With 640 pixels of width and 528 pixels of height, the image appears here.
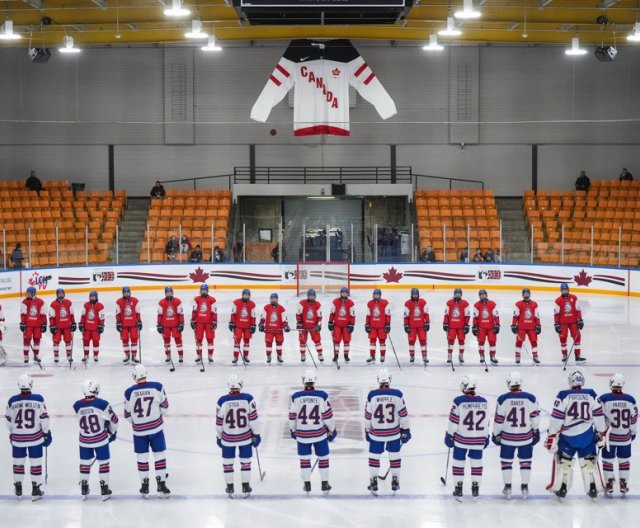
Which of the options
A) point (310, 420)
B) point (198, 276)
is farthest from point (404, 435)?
point (198, 276)

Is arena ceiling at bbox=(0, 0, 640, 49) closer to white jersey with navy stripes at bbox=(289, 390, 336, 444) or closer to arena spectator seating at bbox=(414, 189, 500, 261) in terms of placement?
arena spectator seating at bbox=(414, 189, 500, 261)

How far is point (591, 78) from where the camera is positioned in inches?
1339

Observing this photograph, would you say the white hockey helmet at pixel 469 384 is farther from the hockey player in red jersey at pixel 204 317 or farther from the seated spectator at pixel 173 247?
the seated spectator at pixel 173 247

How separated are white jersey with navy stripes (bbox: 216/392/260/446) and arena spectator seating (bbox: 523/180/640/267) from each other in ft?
67.4

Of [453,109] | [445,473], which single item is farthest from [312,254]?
[445,473]

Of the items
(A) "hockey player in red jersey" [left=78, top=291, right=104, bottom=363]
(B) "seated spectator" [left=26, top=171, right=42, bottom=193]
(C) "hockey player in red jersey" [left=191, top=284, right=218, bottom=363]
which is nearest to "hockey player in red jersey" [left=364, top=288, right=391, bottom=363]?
(C) "hockey player in red jersey" [left=191, top=284, right=218, bottom=363]

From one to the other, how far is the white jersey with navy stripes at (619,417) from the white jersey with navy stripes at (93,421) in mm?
5084

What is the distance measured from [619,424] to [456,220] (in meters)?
22.4

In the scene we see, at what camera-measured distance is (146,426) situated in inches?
376

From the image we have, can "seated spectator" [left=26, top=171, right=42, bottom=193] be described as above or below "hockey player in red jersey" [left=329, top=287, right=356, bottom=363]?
above

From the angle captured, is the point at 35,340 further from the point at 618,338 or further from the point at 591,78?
the point at 591,78

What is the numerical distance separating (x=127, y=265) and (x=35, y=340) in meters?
12.4

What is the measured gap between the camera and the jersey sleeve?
30828 mm

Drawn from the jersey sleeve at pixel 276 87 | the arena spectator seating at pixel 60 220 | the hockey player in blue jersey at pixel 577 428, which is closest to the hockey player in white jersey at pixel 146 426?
the hockey player in blue jersey at pixel 577 428
